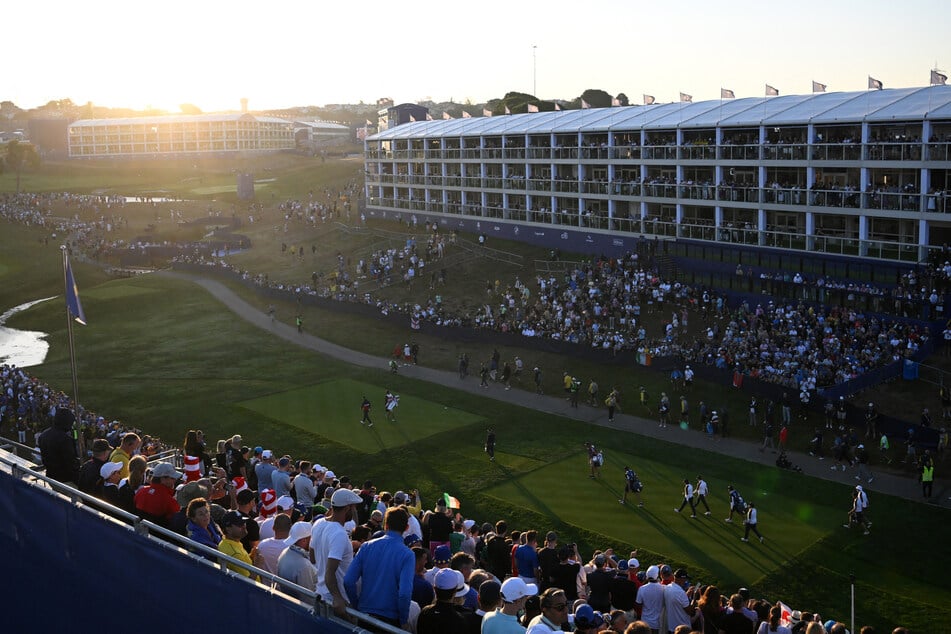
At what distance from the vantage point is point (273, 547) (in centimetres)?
1174

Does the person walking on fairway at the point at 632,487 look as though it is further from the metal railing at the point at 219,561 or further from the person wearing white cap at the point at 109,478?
the metal railing at the point at 219,561

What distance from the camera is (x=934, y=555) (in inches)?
1115

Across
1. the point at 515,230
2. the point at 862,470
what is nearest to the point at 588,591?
the point at 862,470

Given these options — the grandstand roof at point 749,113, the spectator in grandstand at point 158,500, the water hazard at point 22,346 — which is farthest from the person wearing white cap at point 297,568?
the water hazard at point 22,346

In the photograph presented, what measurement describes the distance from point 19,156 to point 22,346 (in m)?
83.7

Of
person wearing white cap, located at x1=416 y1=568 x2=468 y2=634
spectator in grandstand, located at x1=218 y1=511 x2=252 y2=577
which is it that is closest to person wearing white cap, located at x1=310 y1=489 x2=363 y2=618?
person wearing white cap, located at x1=416 y1=568 x2=468 y2=634

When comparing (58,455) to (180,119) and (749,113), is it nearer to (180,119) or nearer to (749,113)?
(749,113)

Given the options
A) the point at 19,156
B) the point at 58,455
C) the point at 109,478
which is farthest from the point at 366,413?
the point at 19,156

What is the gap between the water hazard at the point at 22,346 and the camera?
199 feet

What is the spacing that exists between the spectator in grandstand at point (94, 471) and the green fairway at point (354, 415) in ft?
82.6

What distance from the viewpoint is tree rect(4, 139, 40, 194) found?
13550 cm

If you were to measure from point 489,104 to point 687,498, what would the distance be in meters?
113

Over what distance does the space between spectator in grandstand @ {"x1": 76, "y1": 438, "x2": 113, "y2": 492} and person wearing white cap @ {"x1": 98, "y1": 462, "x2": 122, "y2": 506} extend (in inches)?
4.0

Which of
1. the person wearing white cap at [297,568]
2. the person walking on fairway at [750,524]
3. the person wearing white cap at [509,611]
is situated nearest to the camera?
the person wearing white cap at [509,611]
